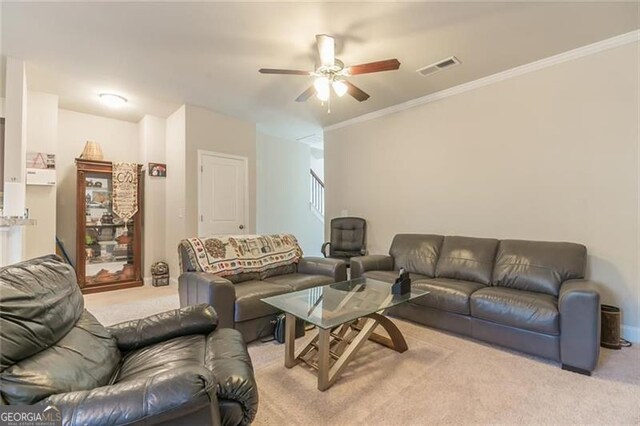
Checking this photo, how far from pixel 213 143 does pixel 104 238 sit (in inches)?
86.5

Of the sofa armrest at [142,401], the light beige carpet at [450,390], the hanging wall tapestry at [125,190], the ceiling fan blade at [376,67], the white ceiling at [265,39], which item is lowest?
the light beige carpet at [450,390]

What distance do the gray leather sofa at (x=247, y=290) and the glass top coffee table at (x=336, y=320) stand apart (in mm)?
292

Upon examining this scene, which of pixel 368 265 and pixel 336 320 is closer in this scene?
pixel 336 320

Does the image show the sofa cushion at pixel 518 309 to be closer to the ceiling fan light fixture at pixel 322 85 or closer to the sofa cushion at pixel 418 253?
the sofa cushion at pixel 418 253

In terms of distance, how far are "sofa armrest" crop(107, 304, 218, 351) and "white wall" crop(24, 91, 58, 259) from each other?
11.1 feet

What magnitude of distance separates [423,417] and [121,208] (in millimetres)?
4819

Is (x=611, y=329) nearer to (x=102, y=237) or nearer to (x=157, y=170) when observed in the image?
(x=157, y=170)

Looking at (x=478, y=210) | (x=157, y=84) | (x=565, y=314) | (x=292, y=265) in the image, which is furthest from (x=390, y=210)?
(x=157, y=84)

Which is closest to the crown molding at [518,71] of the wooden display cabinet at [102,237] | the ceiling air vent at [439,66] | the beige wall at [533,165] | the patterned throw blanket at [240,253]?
the beige wall at [533,165]

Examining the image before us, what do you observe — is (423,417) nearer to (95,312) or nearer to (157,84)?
(95,312)

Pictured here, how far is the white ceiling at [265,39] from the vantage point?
2402mm

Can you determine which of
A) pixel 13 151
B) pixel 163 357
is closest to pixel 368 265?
pixel 163 357

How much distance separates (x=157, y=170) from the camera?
496cm

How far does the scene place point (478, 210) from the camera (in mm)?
3695
